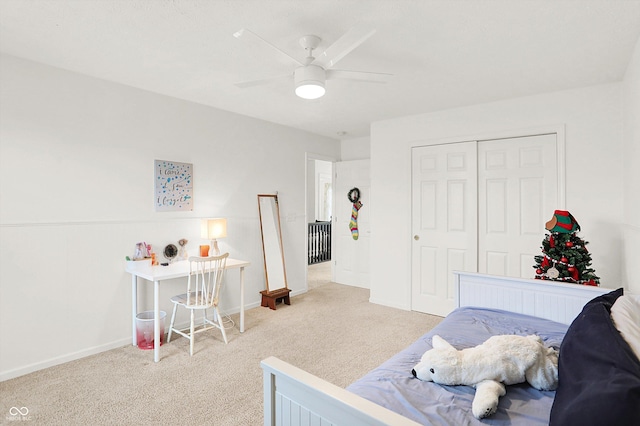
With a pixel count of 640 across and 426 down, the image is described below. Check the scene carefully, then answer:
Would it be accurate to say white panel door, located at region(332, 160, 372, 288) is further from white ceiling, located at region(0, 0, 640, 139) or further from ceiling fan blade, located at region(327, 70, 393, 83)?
ceiling fan blade, located at region(327, 70, 393, 83)

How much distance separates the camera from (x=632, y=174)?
2486mm

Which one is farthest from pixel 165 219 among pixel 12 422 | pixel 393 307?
pixel 393 307

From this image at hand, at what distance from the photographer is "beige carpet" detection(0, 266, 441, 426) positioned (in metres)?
2.10

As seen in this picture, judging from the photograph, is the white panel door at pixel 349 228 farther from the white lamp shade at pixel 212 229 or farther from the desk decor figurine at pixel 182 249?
the desk decor figurine at pixel 182 249

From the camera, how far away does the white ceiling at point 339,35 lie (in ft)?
6.20

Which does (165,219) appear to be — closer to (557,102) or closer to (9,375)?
(9,375)

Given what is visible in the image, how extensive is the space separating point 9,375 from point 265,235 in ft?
8.65

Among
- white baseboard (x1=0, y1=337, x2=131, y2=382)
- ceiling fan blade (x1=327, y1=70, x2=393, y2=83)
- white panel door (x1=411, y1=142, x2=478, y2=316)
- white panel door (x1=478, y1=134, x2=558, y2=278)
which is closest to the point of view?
ceiling fan blade (x1=327, y1=70, x2=393, y2=83)

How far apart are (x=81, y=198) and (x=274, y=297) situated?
2317 mm

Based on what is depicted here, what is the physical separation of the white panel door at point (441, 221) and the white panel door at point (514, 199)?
4.4 inches

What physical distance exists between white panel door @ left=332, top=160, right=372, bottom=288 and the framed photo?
102 inches

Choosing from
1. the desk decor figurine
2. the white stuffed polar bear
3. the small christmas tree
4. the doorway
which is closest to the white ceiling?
the small christmas tree

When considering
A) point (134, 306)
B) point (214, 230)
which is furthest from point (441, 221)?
point (134, 306)

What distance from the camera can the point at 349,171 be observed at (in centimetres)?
545
